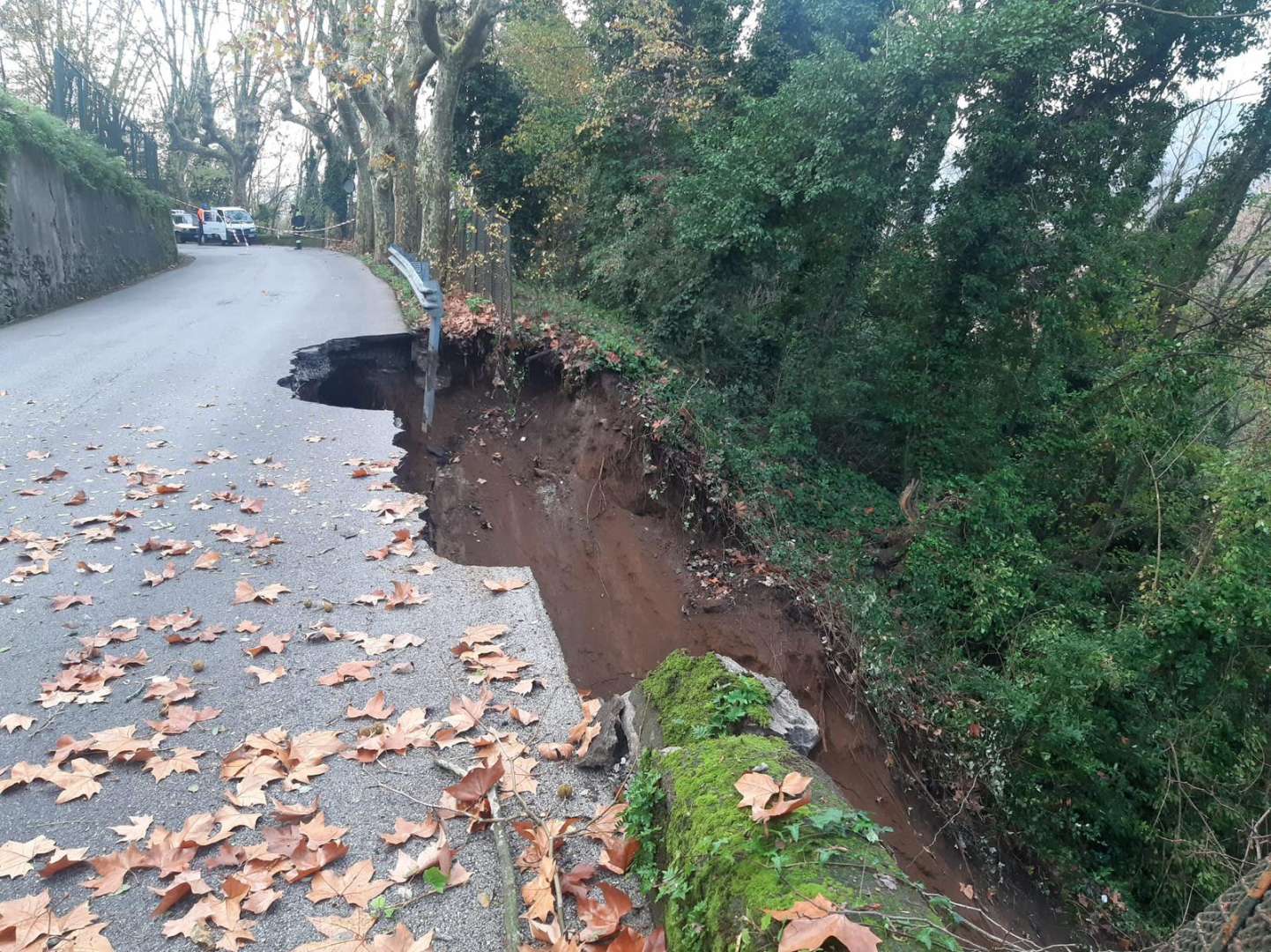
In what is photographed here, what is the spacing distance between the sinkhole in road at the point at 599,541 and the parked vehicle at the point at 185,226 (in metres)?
26.1

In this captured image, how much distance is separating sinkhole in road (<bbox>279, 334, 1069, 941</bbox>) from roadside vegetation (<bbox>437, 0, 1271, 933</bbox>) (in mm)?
424

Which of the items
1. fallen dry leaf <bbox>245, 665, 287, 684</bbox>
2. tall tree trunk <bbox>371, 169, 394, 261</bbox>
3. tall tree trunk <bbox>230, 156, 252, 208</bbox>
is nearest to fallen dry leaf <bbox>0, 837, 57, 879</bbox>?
fallen dry leaf <bbox>245, 665, 287, 684</bbox>

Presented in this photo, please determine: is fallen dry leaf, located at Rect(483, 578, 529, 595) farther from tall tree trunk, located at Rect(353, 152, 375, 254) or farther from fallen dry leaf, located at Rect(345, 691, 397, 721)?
tall tree trunk, located at Rect(353, 152, 375, 254)

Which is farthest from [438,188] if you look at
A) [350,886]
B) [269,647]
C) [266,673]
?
[350,886]

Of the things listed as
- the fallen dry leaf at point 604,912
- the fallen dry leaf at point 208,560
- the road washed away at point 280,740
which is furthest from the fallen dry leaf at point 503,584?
the fallen dry leaf at point 604,912

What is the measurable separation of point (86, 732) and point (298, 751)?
1055 millimetres

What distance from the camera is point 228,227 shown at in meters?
33.1

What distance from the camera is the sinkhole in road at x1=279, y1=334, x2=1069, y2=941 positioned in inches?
291

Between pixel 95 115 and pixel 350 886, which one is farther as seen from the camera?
pixel 95 115

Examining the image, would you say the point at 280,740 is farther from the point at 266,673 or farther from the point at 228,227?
the point at 228,227

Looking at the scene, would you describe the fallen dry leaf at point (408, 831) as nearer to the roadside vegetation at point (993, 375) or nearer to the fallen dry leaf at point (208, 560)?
the fallen dry leaf at point (208, 560)

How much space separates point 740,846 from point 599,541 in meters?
7.29

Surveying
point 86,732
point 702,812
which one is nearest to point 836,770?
point 702,812

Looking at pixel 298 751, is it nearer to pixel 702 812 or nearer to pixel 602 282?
pixel 702 812
